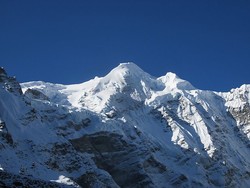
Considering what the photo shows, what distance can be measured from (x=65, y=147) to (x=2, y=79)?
2922 centimetres

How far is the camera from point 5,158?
146250mm

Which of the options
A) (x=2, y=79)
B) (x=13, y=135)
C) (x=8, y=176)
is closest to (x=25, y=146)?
(x=13, y=135)

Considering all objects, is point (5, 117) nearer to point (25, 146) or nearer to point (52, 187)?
point (25, 146)

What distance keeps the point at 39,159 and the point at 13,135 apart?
9.83 m

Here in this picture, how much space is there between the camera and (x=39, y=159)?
165 m

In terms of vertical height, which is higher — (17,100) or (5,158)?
(17,100)

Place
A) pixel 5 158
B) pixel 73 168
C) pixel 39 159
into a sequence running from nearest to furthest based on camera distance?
pixel 5 158 → pixel 39 159 → pixel 73 168

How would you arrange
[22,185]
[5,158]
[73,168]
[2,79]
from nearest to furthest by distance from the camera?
[22,185] → [5,158] → [73,168] → [2,79]

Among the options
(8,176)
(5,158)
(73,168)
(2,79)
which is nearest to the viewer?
(8,176)

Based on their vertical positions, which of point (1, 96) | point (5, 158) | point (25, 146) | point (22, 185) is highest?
point (1, 96)

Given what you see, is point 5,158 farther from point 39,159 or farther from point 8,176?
point 8,176

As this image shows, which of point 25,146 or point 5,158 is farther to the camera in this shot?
point 25,146

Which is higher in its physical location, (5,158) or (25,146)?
(25,146)

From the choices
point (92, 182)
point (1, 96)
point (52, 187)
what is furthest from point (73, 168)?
point (52, 187)
